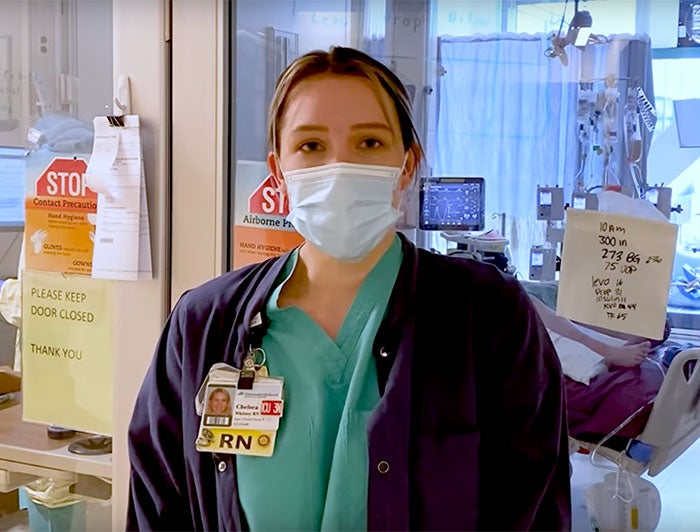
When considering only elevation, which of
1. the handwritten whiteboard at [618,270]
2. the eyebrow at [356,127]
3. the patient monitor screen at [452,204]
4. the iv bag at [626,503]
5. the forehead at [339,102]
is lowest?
the iv bag at [626,503]

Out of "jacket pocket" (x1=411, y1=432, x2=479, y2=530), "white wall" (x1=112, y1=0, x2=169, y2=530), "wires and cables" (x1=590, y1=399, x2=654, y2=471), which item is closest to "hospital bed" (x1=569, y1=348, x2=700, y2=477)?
"wires and cables" (x1=590, y1=399, x2=654, y2=471)

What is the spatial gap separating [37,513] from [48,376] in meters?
0.30

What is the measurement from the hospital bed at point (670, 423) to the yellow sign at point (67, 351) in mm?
924

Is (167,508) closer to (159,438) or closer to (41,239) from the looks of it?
(159,438)

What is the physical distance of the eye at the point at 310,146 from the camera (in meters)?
1.07

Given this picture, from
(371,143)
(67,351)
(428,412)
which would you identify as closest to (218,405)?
(428,412)

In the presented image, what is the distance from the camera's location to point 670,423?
118cm

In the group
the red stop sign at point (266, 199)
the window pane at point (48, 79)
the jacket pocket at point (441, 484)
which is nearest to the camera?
the jacket pocket at point (441, 484)

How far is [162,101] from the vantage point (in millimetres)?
1392

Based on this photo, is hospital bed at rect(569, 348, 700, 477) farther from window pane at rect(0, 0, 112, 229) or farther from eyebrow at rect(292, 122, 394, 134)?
window pane at rect(0, 0, 112, 229)

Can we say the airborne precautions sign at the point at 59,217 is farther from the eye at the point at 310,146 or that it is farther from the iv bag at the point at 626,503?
the iv bag at the point at 626,503

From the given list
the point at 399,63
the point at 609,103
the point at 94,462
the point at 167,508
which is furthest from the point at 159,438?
the point at 609,103

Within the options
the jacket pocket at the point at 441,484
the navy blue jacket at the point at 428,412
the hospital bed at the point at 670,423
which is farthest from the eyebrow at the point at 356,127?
the hospital bed at the point at 670,423

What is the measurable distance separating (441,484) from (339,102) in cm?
51
